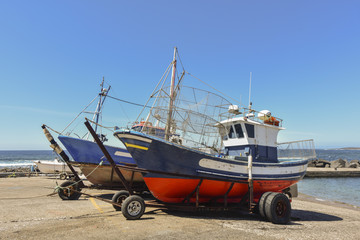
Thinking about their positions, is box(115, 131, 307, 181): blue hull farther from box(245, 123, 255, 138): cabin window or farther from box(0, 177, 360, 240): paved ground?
box(245, 123, 255, 138): cabin window

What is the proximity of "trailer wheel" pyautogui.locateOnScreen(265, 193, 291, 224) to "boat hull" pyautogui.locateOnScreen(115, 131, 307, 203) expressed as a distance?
1270 millimetres

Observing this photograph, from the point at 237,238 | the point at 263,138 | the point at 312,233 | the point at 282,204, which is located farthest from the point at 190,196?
the point at 263,138

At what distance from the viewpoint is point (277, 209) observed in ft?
→ 26.8

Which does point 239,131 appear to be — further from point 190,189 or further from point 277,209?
point 190,189

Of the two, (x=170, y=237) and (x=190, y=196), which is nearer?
(x=170, y=237)

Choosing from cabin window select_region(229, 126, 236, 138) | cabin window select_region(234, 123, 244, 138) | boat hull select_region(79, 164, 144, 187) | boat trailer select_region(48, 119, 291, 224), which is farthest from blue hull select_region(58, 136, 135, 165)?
cabin window select_region(234, 123, 244, 138)

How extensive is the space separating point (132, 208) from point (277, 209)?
534 cm

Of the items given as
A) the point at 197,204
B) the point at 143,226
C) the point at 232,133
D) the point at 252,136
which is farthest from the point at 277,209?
the point at 143,226

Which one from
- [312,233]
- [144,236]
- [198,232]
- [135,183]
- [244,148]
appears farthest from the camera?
[135,183]

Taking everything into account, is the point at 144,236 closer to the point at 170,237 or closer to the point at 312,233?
the point at 170,237

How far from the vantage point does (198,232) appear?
20.6ft

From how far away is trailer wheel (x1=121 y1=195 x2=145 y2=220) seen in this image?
7000 mm

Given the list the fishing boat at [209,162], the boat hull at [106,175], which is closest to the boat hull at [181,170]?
the fishing boat at [209,162]

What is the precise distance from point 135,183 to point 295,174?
350 inches
